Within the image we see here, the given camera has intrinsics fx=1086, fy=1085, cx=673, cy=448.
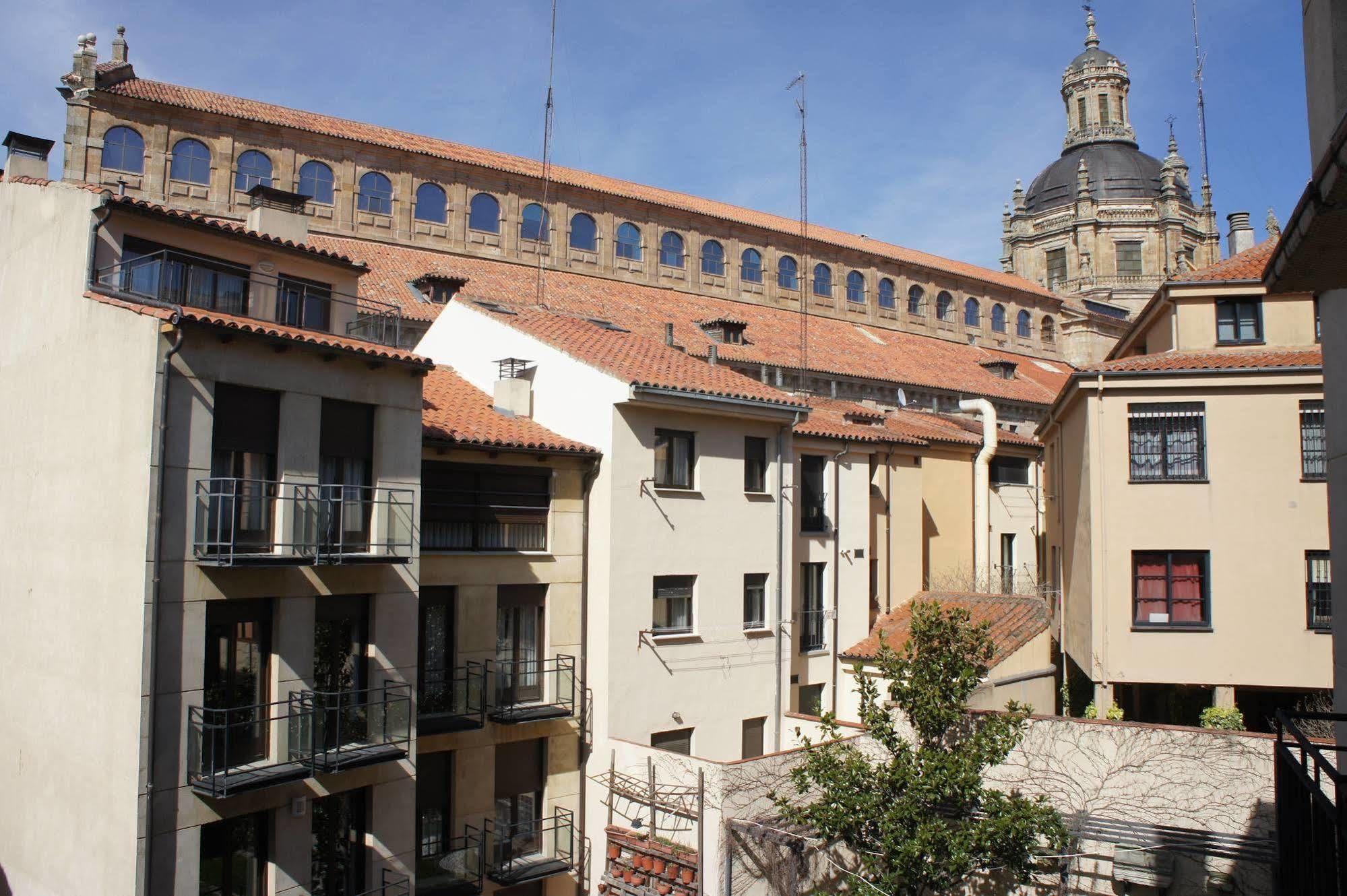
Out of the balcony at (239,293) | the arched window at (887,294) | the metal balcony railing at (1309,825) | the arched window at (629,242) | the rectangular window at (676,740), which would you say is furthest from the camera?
the arched window at (887,294)

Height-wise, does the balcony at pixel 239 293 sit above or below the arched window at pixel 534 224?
below

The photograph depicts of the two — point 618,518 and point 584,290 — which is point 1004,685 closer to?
point 618,518

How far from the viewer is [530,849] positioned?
19109 mm

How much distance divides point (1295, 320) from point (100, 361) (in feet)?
68.7

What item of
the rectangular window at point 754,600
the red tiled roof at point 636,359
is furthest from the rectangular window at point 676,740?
the red tiled roof at point 636,359

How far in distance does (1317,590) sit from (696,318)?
2718cm

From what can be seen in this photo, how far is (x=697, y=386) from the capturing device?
2156 cm

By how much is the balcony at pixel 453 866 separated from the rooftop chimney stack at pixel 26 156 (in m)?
12.5

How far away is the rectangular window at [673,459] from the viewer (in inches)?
836

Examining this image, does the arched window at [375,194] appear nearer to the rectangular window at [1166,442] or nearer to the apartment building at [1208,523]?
the apartment building at [1208,523]

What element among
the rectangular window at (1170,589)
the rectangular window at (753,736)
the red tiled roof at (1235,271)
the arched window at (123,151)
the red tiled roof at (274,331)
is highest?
the arched window at (123,151)

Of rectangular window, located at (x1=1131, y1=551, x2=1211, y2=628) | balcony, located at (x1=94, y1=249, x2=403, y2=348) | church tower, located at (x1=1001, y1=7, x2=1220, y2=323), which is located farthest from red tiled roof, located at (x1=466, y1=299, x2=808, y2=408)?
church tower, located at (x1=1001, y1=7, x2=1220, y2=323)

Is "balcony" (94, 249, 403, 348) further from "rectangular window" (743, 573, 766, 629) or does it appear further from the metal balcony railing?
the metal balcony railing

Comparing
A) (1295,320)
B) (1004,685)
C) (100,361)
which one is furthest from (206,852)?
(1295,320)
